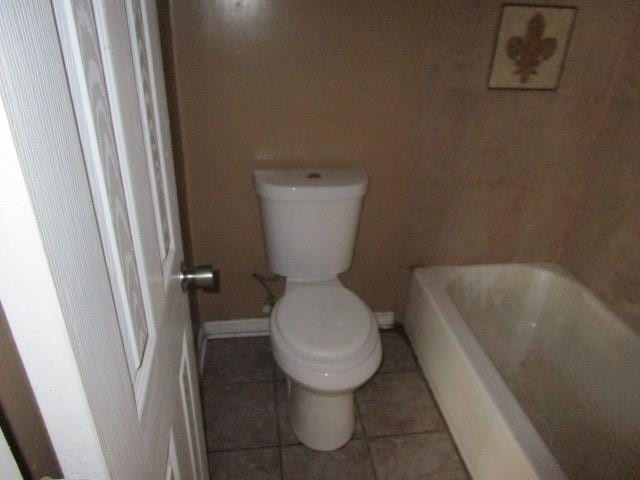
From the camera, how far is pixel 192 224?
1.64m

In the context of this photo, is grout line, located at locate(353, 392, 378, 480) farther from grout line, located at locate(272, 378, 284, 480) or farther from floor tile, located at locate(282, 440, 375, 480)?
grout line, located at locate(272, 378, 284, 480)

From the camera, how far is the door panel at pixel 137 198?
15.4 inches

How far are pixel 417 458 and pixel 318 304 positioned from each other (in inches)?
24.8

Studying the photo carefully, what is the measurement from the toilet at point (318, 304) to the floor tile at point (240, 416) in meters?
0.10

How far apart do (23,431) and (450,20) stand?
1.54 m

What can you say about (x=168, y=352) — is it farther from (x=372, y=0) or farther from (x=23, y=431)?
(x=372, y=0)

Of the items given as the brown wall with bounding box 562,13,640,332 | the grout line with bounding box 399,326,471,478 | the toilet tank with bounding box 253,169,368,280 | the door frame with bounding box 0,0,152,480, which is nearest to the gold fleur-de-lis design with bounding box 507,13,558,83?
the brown wall with bounding box 562,13,640,332

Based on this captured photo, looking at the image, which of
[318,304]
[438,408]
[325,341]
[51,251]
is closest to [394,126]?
[318,304]

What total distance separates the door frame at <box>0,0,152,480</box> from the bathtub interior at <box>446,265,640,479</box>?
150 cm

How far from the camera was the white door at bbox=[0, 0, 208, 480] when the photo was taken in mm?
295

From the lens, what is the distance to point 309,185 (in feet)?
4.74

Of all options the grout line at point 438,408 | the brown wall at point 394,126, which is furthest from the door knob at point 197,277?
the grout line at point 438,408

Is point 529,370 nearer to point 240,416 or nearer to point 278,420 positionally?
point 278,420

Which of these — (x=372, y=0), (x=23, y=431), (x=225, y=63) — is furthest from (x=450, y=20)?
(x=23, y=431)
